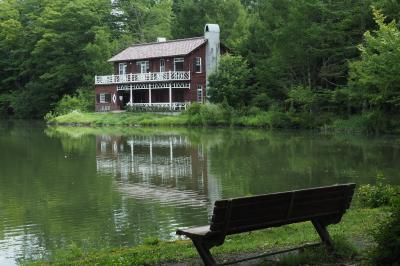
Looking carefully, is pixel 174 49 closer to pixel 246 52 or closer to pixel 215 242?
pixel 246 52

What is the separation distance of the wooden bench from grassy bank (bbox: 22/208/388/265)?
43cm

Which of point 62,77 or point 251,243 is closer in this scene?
point 251,243

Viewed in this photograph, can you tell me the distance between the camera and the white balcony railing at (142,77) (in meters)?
59.6

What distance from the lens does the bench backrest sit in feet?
22.6

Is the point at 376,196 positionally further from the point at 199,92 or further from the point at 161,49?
the point at 161,49

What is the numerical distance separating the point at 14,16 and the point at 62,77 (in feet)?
47.8

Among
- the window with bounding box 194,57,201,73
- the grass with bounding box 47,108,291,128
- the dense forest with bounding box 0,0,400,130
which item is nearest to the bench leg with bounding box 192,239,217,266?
the dense forest with bounding box 0,0,400,130

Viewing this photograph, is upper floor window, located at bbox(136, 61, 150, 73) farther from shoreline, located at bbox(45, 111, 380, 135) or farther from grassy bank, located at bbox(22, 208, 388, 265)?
grassy bank, located at bbox(22, 208, 388, 265)

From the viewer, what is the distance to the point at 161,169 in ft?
75.3

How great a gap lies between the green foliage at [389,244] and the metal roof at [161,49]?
5380cm

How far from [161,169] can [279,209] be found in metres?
15.7

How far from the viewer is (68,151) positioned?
101ft

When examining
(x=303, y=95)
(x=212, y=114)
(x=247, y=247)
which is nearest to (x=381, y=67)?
(x=303, y=95)

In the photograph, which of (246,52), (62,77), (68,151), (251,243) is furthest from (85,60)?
(251,243)
